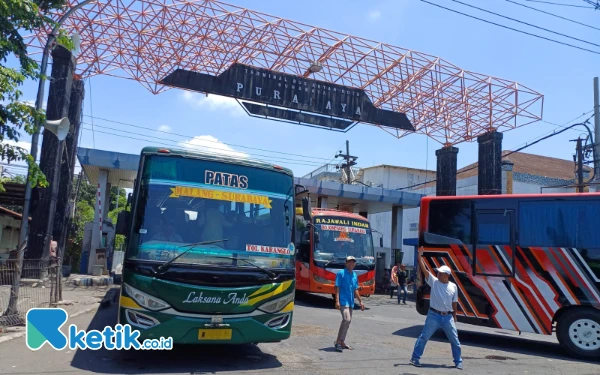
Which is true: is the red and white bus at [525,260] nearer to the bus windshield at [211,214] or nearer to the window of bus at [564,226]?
the window of bus at [564,226]

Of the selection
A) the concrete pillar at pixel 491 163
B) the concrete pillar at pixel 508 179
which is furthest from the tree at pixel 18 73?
the concrete pillar at pixel 508 179

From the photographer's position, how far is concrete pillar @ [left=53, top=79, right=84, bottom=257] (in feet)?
61.9

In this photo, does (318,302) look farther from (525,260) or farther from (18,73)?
(18,73)

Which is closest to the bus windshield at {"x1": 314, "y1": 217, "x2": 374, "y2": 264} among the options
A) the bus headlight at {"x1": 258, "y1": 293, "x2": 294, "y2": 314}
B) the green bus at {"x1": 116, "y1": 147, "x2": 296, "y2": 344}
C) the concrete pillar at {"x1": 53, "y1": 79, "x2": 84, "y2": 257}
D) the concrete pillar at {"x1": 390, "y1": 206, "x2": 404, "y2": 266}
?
the concrete pillar at {"x1": 53, "y1": 79, "x2": 84, "y2": 257}

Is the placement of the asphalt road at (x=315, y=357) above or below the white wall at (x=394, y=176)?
below

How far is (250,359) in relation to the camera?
815 centimetres

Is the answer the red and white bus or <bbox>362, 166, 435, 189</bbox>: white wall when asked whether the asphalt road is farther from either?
<bbox>362, 166, 435, 189</bbox>: white wall

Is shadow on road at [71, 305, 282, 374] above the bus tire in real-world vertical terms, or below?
below

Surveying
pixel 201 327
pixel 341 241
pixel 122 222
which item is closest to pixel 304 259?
pixel 341 241

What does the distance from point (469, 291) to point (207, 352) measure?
5.65 metres

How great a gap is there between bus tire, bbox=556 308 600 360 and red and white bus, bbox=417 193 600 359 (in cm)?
2

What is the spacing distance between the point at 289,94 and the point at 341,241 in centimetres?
677

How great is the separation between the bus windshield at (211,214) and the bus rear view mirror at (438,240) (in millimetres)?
4652

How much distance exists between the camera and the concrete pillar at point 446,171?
82.8 feet
